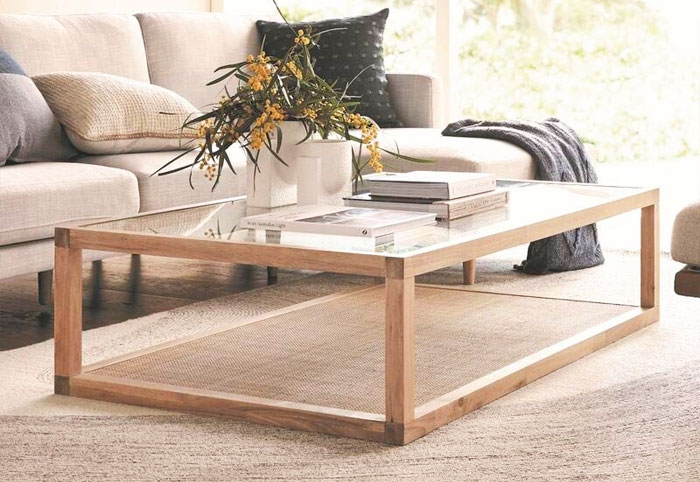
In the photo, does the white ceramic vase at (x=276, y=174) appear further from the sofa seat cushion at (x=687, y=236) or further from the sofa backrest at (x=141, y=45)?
the sofa backrest at (x=141, y=45)

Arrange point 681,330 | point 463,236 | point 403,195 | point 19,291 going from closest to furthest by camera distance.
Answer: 1. point 463,236
2. point 403,195
3. point 681,330
4. point 19,291

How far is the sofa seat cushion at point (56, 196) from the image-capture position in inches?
122

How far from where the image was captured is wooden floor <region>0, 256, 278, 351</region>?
333cm

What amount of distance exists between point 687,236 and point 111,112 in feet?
6.40

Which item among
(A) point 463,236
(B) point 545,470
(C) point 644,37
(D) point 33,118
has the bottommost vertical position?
(B) point 545,470

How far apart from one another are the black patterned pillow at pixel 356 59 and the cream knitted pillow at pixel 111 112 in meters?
0.89

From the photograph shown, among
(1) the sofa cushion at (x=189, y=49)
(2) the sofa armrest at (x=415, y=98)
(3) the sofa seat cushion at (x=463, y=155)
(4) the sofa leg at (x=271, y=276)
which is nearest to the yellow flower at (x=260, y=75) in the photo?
(3) the sofa seat cushion at (x=463, y=155)

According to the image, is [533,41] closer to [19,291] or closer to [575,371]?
[19,291]

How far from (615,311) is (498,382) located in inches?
37.3

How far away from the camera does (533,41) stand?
7.76 m

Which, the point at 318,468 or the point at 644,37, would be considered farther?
the point at 644,37

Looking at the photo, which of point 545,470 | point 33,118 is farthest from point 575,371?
point 33,118

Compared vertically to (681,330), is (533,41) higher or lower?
higher

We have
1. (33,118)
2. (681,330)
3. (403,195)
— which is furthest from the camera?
(33,118)
